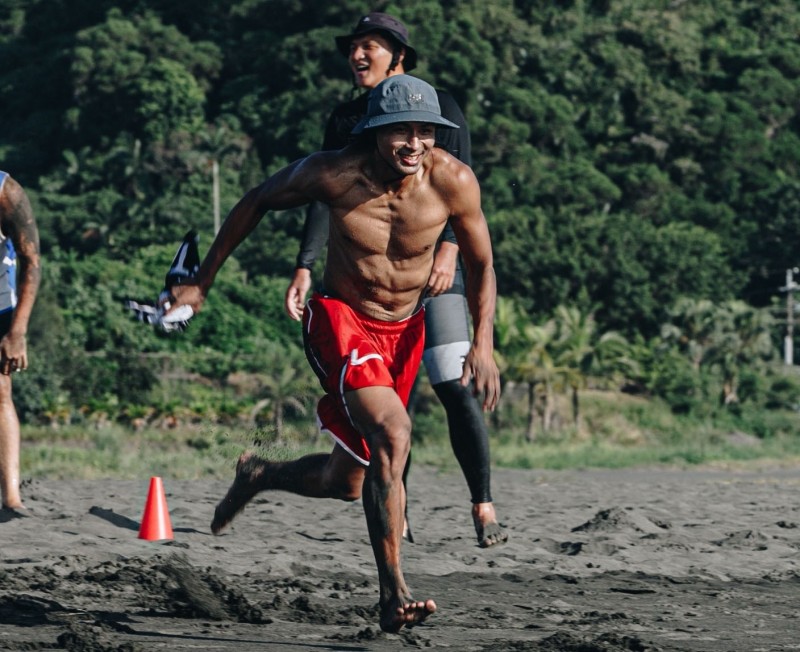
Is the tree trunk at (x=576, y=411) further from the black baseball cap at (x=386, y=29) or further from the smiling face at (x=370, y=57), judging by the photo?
the smiling face at (x=370, y=57)

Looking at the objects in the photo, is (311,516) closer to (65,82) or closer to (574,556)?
(574,556)

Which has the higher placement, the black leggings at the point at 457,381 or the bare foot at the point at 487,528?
the black leggings at the point at 457,381

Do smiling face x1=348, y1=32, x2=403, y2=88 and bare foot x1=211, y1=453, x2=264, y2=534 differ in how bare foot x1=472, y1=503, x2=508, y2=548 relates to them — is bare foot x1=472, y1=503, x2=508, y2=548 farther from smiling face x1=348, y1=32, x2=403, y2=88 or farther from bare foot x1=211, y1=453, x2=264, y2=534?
smiling face x1=348, y1=32, x2=403, y2=88

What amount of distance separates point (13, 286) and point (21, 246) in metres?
0.21

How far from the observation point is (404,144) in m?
4.89

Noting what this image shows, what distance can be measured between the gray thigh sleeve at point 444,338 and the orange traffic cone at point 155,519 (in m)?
1.73

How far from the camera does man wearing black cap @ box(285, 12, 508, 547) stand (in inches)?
243

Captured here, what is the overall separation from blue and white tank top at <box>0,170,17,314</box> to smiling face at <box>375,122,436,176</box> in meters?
2.86

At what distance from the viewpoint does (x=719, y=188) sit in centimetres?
6994

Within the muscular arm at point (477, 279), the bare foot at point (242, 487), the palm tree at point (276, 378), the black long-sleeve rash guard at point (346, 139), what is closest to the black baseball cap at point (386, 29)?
the black long-sleeve rash guard at point (346, 139)

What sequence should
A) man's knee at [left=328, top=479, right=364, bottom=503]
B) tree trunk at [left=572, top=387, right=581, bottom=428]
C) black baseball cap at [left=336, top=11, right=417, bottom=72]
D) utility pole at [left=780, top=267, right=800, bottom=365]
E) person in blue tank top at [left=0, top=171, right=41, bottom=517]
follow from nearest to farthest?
man's knee at [left=328, top=479, right=364, bottom=503], black baseball cap at [left=336, top=11, right=417, bottom=72], person in blue tank top at [left=0, top=171, right=41, bottom=517], tree trunk at [left=572, top=387, right=581, bottom=428], utility pole at [left=780, top=267, right=800, bottom=365]

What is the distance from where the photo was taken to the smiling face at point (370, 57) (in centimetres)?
644

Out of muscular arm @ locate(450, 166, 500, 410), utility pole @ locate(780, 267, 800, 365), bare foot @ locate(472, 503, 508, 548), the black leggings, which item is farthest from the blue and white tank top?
utility pole @ locate(780, 267, 800, 365)

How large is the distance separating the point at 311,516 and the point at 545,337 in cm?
3060
